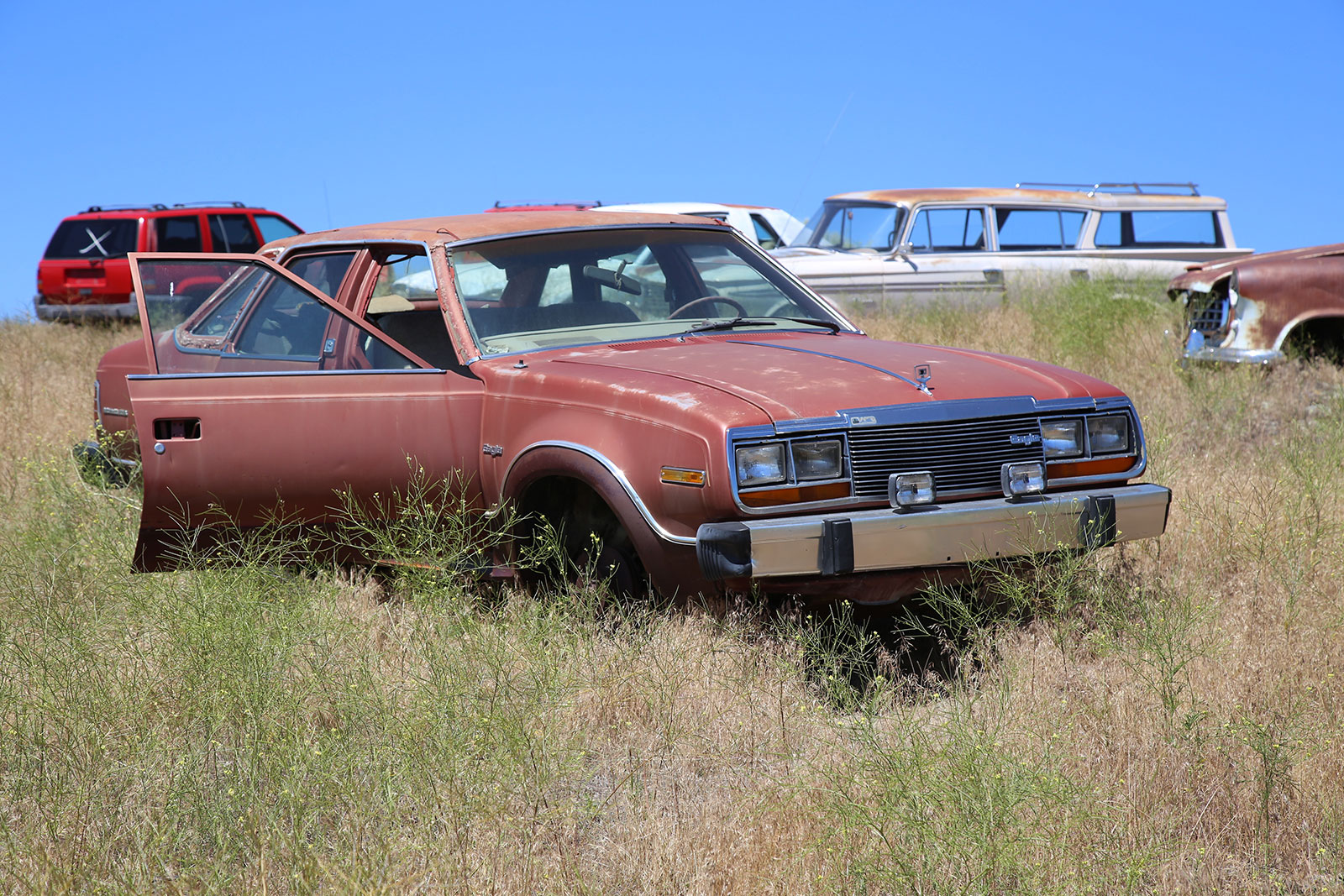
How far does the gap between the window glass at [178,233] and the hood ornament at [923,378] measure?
46.9 ft

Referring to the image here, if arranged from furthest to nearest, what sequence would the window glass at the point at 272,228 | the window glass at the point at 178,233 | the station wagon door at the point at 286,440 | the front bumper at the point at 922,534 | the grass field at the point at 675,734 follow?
the window glass at the point at 272,228 < the window glass at the point at 178,233 < the station wagon door at the point at 286,440 < the front bumper at the point at 922,534 < the grass field at the point at 675,734

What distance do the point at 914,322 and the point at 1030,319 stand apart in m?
1.10

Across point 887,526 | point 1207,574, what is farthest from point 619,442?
point 1207,574

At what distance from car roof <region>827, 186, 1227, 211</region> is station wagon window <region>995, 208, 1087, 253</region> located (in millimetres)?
131

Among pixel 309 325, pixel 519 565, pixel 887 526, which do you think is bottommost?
pixel 519 565

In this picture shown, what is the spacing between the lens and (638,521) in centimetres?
388

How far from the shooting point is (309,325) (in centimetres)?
527

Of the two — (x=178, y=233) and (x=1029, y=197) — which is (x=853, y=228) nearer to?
(x=1029, y=197)

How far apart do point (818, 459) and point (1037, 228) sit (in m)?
11.2

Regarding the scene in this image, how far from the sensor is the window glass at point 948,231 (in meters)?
13.6

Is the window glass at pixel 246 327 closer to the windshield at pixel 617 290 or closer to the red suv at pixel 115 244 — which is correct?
the windshield at pixel 617 290

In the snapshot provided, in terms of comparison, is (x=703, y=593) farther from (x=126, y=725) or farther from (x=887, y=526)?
(x=126, y=725)

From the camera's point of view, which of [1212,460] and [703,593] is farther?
[1212,460]

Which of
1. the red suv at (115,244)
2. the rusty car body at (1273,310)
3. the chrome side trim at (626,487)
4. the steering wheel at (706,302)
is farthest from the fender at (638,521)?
the red suv at (115,244)
